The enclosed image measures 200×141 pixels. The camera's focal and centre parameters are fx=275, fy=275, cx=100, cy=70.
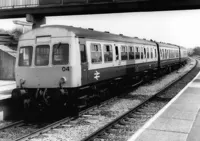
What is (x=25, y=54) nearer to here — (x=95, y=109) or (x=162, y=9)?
(x=95, y=109)

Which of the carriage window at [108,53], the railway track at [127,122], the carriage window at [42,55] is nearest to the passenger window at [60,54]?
the carriage window at [42,55]

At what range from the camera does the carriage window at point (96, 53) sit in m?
10.5

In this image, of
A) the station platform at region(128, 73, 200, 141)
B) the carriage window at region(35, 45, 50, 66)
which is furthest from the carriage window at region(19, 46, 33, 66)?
the station platform at region(128, 73, 200, 141)

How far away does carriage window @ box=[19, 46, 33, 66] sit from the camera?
979 cm

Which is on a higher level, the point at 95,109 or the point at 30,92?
the point at 30,92

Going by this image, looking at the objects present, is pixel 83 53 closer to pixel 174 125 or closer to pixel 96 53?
pixel 96 53

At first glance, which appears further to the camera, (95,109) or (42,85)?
(95,109)

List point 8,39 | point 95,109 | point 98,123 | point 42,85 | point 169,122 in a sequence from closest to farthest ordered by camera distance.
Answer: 1. point 169,122
2. point 98,123
3. point 42,85
4. point 95,109
5. point 8,39

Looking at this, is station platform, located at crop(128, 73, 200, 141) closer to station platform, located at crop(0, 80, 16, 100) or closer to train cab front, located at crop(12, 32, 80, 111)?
train cab front, located at crop(12, 32, 80, 111)

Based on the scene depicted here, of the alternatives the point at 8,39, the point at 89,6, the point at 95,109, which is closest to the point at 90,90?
the point at 95,109

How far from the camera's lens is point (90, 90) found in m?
10.8

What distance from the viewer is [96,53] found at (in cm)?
1083

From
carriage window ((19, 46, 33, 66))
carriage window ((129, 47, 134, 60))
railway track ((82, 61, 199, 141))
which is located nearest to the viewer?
railway track ((82, 61, 199, 141))

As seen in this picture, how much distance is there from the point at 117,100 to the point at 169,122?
15.5 feet
